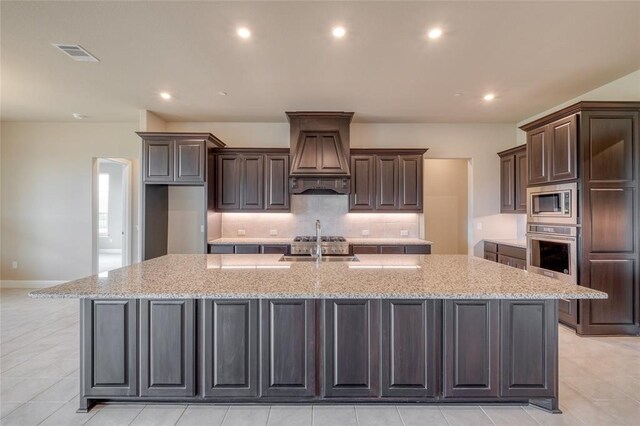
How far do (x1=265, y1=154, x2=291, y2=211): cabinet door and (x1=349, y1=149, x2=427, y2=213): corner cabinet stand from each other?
1.06 m

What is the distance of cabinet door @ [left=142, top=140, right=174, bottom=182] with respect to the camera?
4.56 m

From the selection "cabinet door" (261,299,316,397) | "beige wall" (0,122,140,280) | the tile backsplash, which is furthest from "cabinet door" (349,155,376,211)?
"beige wall" (0,122,140,280)

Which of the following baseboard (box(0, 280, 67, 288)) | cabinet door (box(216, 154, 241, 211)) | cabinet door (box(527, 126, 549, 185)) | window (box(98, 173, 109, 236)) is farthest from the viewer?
window (box(98, 173, 109, 236))

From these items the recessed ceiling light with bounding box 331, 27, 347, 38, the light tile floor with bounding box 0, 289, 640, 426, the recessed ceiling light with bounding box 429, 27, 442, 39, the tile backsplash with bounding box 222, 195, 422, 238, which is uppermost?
the recessed ceiling light with bounding box 429, 27, 442, 39

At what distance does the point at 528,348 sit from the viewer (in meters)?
2.09

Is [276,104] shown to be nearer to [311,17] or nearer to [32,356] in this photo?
[311,17]

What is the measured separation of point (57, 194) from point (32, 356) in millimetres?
3643

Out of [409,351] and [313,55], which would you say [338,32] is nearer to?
[313,55]

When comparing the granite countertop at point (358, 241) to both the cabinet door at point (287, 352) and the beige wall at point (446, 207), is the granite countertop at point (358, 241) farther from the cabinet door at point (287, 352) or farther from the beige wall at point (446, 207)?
the cabinet door at point (287, 352)

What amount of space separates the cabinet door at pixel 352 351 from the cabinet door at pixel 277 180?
3.09 metres

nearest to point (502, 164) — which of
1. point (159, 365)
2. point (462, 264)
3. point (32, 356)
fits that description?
point (462, 264)

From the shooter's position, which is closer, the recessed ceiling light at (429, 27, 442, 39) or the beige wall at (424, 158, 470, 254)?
the recessed ceiling light at (429, 27, 442, 39)

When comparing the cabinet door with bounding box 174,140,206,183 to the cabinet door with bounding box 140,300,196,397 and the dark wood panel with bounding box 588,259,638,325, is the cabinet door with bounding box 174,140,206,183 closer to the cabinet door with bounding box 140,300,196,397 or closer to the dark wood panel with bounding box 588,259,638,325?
the cabinet door with bounding box 140,300,196,397

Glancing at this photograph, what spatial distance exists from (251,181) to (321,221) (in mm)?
1332
